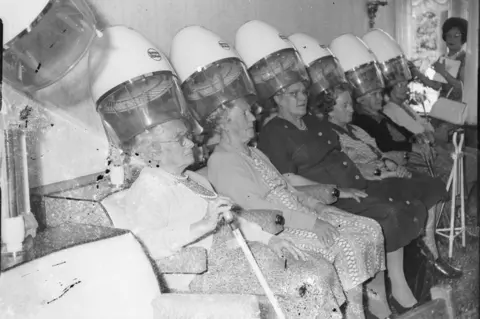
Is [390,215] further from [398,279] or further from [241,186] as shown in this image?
[241,186]

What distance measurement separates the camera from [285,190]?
1.89 m

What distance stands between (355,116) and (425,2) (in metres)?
0.86

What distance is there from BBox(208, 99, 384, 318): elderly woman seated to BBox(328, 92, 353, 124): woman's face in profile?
68cm

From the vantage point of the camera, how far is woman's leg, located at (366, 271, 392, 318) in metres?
2.09

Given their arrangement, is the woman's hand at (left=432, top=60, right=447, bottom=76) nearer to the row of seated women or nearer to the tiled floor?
the row of seated women

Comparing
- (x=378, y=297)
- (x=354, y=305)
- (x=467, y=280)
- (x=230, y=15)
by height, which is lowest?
(x=467, y=280)

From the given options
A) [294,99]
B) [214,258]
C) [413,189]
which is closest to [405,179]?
[413,189]

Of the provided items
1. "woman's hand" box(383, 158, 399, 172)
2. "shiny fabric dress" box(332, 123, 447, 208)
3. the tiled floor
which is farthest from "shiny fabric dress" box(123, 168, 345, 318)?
"woman's hand" box(383, 158, 399, 172)

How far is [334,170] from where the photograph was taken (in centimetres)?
224

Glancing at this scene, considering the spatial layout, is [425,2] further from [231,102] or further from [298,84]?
[231,102]

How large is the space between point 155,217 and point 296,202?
61 cm

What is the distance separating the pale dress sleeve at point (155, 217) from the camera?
1.39 m

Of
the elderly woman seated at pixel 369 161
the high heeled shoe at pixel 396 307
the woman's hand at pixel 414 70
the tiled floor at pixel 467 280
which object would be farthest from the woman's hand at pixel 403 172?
the woman's hand at pixel 414 70

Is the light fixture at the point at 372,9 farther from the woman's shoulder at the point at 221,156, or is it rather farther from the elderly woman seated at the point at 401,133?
the woman's shoulder at the point at 221,156
